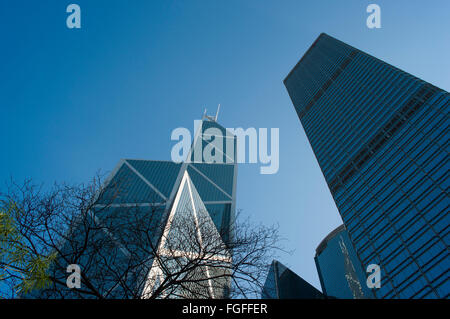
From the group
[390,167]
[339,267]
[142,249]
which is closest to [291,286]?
[339,267]

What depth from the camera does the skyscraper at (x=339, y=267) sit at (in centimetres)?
7888

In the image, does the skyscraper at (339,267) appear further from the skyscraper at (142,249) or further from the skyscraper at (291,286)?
the skyscraper at (142,249)

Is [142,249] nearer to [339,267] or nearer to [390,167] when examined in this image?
[390,167]

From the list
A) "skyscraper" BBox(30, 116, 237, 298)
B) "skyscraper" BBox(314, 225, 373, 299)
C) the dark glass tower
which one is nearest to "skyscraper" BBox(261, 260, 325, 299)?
"skyscraper" BBox(314, 225, 373, 299)

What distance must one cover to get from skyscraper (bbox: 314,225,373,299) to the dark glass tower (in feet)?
98.3

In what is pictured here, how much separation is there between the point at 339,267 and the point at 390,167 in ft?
157

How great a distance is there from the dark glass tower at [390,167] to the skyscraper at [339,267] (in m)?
30.0

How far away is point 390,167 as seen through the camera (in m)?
52.6

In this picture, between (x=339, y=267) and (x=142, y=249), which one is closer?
(x=142, y=249)


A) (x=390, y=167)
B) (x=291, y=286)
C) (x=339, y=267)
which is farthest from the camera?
(x=339, y=267)

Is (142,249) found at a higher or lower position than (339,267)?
lower

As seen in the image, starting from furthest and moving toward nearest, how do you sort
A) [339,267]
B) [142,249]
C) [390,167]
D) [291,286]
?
[339,267]
[291,286]
[390,167]
[142,249]

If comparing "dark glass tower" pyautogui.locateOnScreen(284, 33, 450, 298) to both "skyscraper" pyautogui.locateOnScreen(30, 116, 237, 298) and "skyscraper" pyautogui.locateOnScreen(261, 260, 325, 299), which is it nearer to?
"skyscraper" pyautogui.locateOnScreen(261, 260, 325, 299)

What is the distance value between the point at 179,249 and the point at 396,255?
1920 inches
